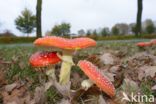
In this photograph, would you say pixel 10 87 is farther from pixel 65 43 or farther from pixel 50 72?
pixel 65 43

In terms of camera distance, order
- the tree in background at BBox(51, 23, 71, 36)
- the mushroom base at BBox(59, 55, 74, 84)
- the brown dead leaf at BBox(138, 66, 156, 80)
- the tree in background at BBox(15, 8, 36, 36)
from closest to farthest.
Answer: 1. the mushroom base at BBox(59, 55, 74, 84)
2. the brown dead leaf at BBox(138, 66, 156, 80)
3. the tree in background at BBox(51, 23, 71, 36)
4. the tree in background at BBox(15, 8, 36, 36)

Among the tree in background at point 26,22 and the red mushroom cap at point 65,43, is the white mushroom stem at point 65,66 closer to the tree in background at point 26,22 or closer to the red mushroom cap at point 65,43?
the red mushroom cap at point 65,43

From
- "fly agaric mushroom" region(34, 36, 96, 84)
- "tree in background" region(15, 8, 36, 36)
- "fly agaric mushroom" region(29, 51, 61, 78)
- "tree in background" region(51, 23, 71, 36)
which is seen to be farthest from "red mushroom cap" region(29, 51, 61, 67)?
"tree in background" region(15, 8, 36, 36)

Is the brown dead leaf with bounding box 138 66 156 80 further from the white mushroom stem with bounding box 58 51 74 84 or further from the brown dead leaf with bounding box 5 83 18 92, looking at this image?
the brown dead leaf with bounding box 5 83 18 92

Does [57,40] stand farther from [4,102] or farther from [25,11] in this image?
[25,11]

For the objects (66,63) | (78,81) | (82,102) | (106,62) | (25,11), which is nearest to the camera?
(82,102)

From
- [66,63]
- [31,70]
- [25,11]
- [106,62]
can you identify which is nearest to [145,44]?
[106,62]

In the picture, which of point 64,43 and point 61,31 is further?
point 61,31

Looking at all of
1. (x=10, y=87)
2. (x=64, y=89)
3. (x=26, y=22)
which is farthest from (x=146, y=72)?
(x=26, y=22)
